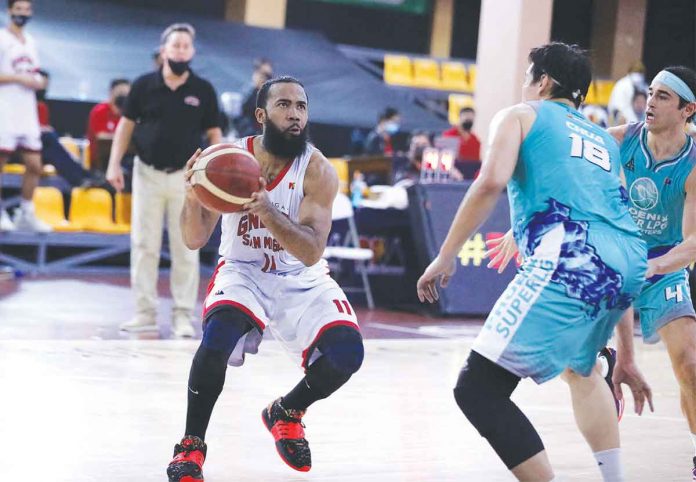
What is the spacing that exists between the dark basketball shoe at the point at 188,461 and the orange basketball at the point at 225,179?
87 centimetres

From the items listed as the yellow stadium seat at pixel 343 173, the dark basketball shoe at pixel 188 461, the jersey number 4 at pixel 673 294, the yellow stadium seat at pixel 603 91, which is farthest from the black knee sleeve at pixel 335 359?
the yellow stadium seat at pixel 603 91

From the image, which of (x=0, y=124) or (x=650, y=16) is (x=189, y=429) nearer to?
(x=0, y=124)

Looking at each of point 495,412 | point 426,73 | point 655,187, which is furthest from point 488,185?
point 426,73

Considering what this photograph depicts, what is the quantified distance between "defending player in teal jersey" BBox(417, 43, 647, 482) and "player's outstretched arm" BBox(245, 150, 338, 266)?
29.9 inches

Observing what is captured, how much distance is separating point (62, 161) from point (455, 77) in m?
14.0

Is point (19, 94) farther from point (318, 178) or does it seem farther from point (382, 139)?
point (318, 178)

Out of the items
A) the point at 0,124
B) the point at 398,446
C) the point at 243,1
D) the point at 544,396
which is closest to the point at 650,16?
the point at 243,1

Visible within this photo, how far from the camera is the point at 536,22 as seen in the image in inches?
545

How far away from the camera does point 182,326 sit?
27.2 feet

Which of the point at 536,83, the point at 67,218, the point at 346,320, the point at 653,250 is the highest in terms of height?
the point at 536,83

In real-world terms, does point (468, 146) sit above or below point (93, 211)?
above

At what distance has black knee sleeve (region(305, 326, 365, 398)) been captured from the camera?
182 inches

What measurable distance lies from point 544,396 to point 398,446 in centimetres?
196

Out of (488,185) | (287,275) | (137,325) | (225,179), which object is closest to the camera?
(488,185)
